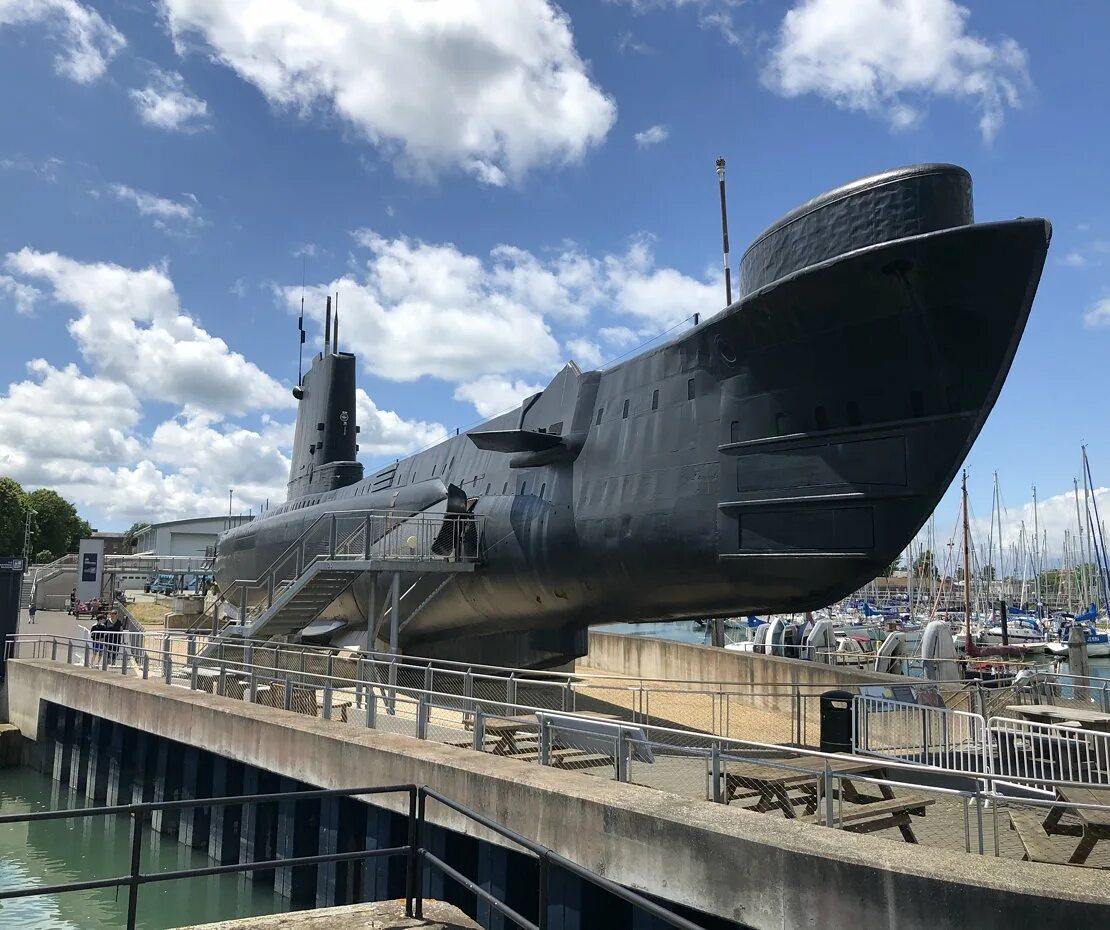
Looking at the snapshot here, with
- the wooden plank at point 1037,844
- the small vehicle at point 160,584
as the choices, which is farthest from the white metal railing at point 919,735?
the small vehicle at point 160,584

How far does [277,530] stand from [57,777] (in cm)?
1025

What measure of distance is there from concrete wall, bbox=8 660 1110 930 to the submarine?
13.6 feet

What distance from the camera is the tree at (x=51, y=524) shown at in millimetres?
100688

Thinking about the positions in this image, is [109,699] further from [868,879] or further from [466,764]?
[868,879]

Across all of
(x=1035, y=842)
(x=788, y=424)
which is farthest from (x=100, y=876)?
(x=1035, y=842)

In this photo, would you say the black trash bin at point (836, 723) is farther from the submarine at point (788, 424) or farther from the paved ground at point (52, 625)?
the paved ground at point (52, 625)

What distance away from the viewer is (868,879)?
6.25 metres

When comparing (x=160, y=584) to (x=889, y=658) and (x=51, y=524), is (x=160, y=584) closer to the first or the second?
(x=51, y=524)

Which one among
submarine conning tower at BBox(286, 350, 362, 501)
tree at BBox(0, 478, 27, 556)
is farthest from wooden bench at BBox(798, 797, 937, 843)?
tree at BBox(0, 478, 27, 556)

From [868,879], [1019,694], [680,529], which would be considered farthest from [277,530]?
[868,879]

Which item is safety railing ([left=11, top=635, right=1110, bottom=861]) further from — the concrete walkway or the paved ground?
the paved ground

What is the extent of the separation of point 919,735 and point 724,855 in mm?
7380

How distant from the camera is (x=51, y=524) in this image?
103 m

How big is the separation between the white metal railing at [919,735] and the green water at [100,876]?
322 inches
